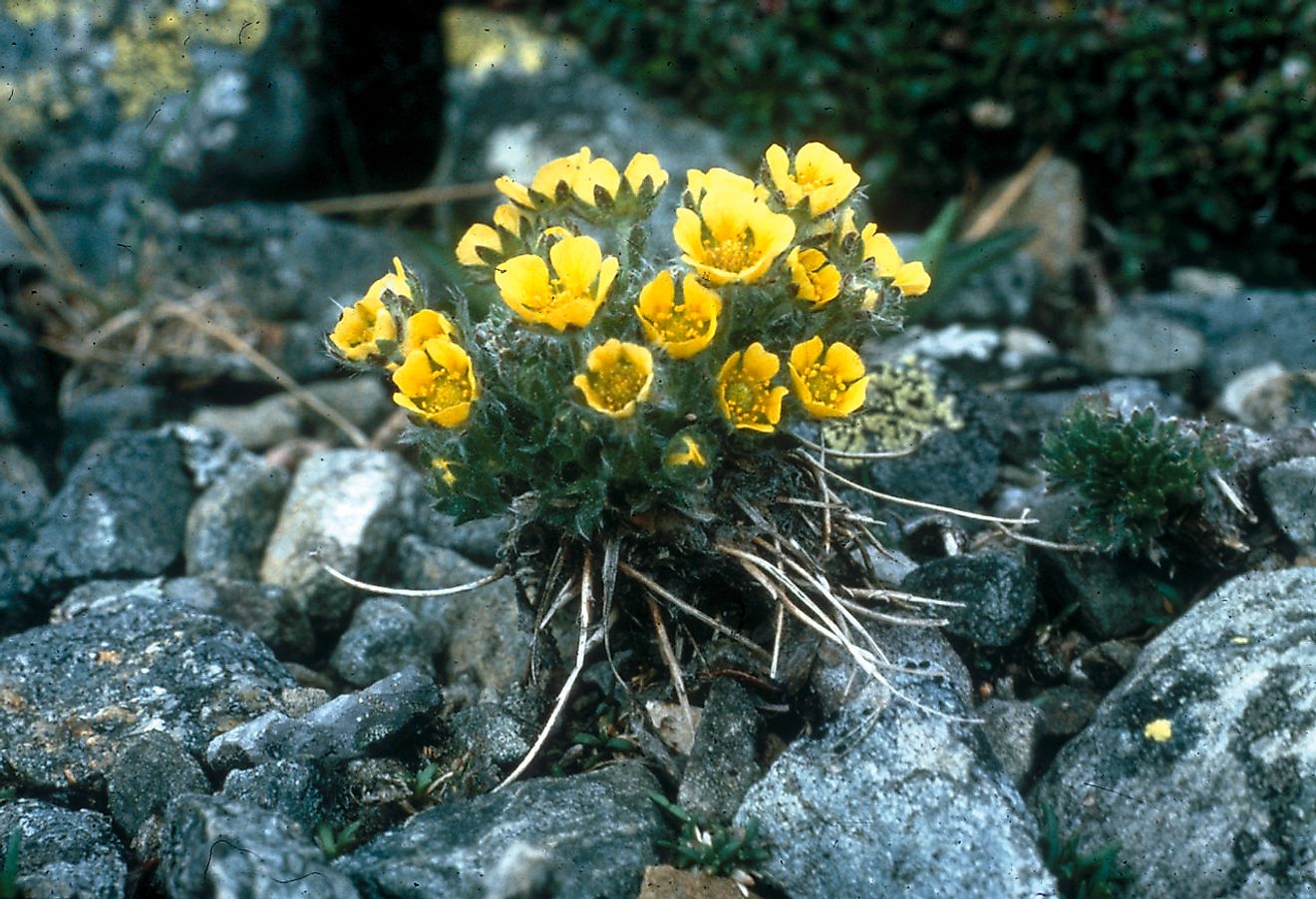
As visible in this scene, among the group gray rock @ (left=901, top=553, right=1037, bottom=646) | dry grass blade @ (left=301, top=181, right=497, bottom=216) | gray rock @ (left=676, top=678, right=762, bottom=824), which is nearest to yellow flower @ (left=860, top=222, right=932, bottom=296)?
gray rock @ (left=901, top=553, right=1037, bottom=646)

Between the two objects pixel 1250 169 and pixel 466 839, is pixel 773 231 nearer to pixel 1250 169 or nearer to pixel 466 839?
pixel 466 839

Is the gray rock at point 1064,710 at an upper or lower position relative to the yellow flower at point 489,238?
lower

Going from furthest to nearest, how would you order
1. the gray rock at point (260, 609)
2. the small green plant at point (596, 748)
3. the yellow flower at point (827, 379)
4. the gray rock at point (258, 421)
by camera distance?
the gray rock at point (258, 421)
the gray rock at point (260, 609)
the small green plant at point (596, 748)
the yellow flower at point (827, 379)

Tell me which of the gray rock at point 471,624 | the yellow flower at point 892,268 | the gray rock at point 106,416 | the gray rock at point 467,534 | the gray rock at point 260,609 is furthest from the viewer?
the gray rock at point 106,416

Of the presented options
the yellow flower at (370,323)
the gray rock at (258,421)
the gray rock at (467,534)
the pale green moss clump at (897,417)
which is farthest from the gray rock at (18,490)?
the pale green moss clump at (897,417)

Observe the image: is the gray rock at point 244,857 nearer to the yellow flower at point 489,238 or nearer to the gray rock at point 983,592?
the yellow flower at point 489,238

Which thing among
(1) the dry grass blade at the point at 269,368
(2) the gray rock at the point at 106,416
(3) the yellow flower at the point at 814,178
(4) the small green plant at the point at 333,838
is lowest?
(2) the gray rock at the point at 106,416

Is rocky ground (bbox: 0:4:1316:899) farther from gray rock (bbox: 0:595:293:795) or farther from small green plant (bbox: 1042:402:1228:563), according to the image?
small green plant (bbox: 1042:402:1228:563)

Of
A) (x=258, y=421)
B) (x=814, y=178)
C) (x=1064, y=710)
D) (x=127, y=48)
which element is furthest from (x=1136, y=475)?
(x=127, y=48)
